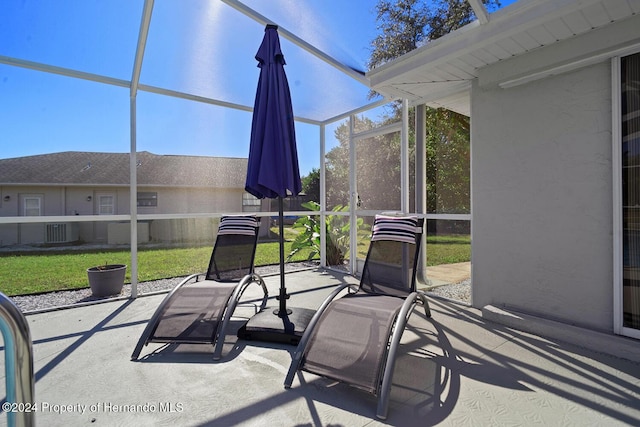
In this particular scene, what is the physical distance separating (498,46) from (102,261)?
10.6 metres

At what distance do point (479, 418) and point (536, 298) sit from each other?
2.17m

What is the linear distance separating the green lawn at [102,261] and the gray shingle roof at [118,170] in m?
1.86

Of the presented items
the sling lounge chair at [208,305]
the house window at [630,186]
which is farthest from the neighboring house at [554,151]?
the sling lounge chair at [208,305]

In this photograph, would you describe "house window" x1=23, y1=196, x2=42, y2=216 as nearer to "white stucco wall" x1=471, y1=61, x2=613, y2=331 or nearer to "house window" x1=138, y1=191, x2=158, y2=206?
"house window" x1=138, y1=191, x2=158, y2=206

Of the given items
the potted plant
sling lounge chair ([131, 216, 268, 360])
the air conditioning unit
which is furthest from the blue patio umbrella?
the air conditioning unit

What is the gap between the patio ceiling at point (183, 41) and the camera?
3.98 meters

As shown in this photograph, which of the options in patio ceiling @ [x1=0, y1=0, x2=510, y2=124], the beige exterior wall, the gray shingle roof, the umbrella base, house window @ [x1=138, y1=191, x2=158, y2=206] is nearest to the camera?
the umbrella base

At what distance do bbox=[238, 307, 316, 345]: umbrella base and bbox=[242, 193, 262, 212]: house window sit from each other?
201 inches

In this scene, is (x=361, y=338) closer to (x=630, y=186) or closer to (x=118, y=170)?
(x=630, y=186)

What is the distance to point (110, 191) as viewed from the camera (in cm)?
1015

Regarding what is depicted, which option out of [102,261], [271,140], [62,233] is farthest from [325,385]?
[62,233]

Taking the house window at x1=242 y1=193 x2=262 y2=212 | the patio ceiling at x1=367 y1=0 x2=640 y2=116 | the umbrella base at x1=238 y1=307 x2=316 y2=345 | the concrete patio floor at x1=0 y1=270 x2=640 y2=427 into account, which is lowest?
the concrete patio floor at x1=0 y1=270 x2=640 y2=427

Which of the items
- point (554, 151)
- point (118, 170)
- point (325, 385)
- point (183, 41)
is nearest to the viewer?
point (325, 385)

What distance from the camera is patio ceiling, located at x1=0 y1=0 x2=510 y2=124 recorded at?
398cm
